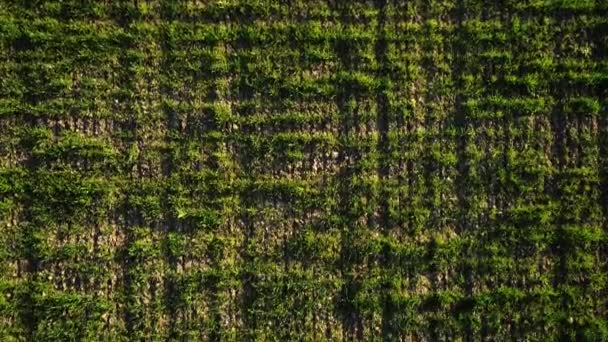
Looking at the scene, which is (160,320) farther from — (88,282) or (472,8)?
(472,8)

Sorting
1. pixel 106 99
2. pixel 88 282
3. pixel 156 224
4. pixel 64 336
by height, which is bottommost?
pixel 64 336

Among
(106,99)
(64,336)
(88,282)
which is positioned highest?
(106,99)

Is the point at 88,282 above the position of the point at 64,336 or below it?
above

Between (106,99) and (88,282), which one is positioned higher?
(106,99)

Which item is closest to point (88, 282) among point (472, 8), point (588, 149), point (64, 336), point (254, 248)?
point (64, 336)

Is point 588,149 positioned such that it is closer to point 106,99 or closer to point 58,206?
point 106,99

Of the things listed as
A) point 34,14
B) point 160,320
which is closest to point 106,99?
point 34,14
